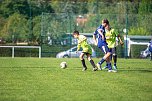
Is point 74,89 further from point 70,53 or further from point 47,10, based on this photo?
point 47,10

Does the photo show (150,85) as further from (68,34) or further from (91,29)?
(91,29)

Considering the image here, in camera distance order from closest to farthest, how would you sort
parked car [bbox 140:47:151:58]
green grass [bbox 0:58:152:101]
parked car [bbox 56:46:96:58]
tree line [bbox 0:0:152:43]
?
green grass [bbox 0:58:152:101] → parked car [bbox 56:46:96:58] → parked car [bbox 140:47:151:58] → tree line [bbox 0:0:152:43]

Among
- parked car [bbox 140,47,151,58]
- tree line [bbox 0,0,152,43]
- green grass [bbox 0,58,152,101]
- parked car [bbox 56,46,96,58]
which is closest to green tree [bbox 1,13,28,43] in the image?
tree line [bbox 0,0,152,43]

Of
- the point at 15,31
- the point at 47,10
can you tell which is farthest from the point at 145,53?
the point at 47,10

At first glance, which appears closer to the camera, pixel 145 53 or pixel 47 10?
pixel 145 53

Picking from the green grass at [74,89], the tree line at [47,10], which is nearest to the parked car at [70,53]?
the tree line at [47,10]

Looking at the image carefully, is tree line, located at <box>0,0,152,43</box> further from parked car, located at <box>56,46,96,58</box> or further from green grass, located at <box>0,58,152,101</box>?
green grass, located at <box>0,58,152,101</box>

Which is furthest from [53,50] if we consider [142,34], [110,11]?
[110,11]

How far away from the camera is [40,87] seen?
11.3 metres

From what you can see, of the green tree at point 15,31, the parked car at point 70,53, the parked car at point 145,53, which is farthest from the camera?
the green tree at point 15,31

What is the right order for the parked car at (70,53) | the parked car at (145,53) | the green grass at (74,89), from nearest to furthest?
the green grass at (74,89), the parked car at (70,53), the parked car at (145,53)

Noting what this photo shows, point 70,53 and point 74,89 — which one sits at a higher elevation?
point 74,89

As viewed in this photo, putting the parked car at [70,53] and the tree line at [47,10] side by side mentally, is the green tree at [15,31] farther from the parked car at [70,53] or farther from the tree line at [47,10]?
the parked car at [70,53]

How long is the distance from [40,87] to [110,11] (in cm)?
3737
